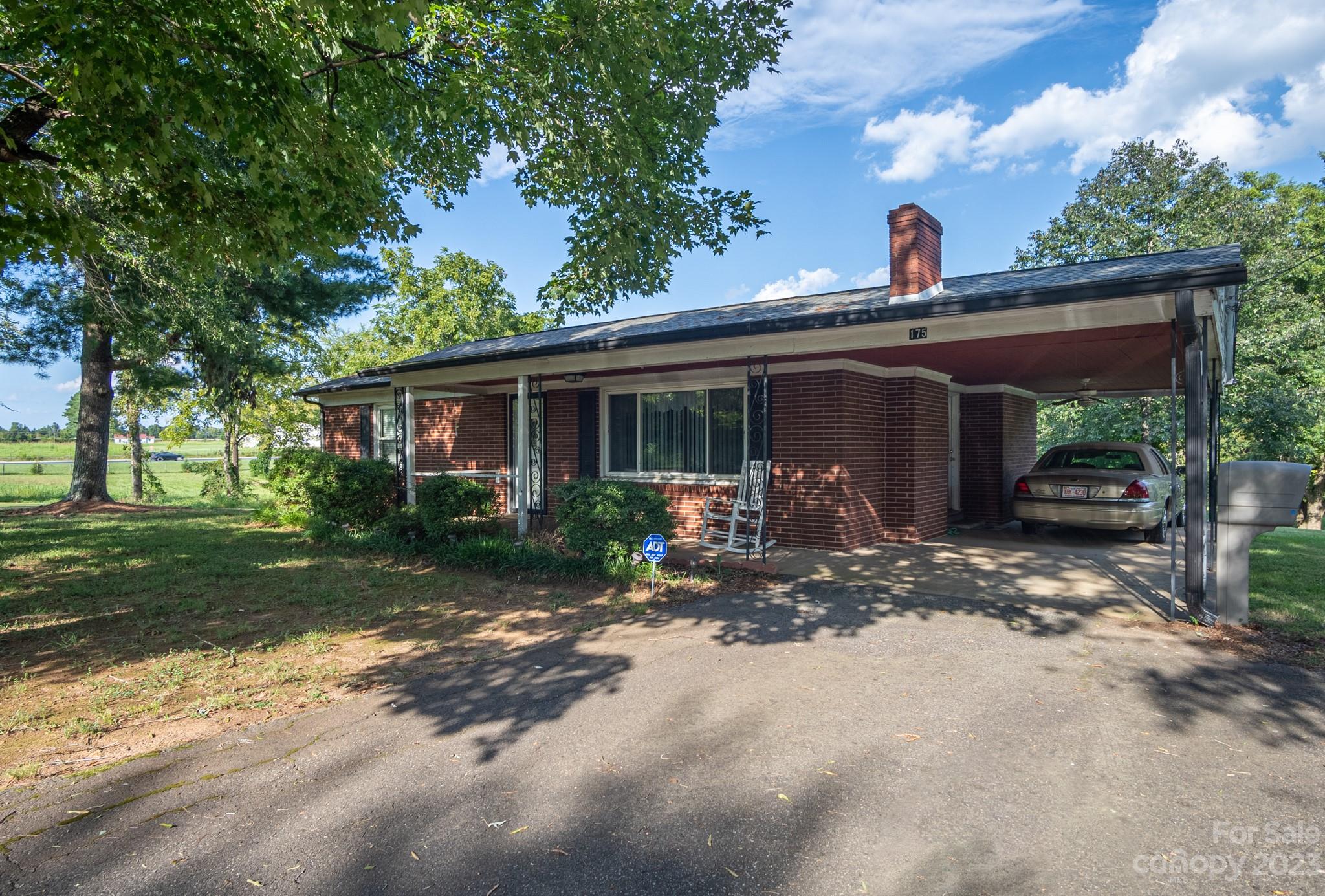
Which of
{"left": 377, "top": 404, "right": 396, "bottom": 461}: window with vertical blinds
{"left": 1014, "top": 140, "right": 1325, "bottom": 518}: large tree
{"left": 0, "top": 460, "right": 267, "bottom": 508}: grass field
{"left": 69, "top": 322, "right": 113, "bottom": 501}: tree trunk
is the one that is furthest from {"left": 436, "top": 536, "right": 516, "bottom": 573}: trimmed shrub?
{"left": 1014, "top": 140, "right": 1325, "bottom": 518}: large tree

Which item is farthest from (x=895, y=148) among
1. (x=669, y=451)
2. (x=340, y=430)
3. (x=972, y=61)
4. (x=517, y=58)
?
(x=340, y=430)

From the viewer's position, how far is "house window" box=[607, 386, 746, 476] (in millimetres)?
10383

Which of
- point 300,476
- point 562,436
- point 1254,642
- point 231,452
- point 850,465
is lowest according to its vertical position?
point 1254,642

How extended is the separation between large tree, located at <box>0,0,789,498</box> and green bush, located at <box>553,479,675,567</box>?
11.6 feet

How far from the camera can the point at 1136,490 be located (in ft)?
30.3

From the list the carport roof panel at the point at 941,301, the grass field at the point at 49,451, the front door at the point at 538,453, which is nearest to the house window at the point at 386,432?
the front door at the point at 538,453

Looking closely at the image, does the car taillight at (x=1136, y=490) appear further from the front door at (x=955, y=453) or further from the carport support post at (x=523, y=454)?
the carport support post at (x=523, y=454)

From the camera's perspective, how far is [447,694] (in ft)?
14.1

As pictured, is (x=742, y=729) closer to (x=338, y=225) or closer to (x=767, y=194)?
(x=338, y=225)

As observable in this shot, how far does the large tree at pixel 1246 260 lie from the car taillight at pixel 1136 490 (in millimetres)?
13098

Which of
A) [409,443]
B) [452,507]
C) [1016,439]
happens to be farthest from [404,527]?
[1016,439]

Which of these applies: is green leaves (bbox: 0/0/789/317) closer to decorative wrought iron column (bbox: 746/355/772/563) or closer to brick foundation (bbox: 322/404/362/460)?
decorative wrought iron column (bbox: 746/355/772/563)

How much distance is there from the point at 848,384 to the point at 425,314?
23.3 metres

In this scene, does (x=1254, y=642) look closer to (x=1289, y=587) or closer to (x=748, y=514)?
(x=1289, y=587)
